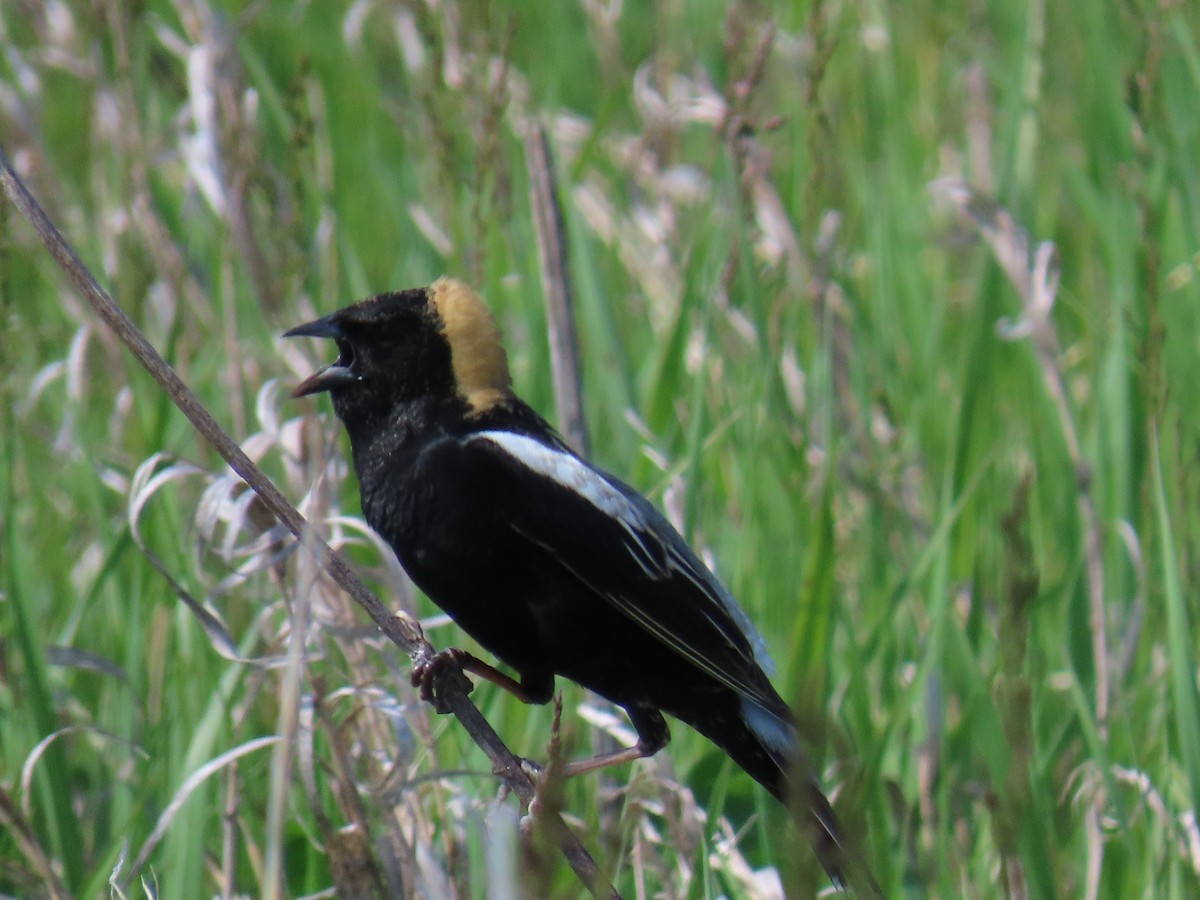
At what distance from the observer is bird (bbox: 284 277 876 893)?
2.42 metres

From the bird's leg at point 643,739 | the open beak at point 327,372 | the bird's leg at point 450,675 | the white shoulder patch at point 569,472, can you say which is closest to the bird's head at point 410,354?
the open beak at point 327,372

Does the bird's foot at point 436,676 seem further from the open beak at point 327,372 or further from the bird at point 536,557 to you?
the open beak at point 327,372

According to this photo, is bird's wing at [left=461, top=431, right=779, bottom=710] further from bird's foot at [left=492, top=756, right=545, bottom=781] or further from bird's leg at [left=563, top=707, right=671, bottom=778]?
bird's foot at [left=492, top=756, right=545, bottom=781]

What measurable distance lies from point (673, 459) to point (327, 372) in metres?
1.02

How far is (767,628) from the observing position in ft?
10.0

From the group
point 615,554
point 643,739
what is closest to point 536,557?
point 615,554

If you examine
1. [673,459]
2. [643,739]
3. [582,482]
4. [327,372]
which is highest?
[327,372]

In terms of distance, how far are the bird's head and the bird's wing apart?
178 mm

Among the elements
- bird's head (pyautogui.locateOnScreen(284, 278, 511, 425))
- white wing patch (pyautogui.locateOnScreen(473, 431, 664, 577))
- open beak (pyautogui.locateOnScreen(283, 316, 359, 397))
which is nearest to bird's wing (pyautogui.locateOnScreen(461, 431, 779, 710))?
white wing patch (pyautogui.locateOnScreen(473, 431, 664, 577))

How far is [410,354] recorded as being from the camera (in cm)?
263

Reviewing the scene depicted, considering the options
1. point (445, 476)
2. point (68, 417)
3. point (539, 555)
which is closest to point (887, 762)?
point (539, 555)

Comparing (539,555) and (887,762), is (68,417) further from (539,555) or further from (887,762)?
(887,762)

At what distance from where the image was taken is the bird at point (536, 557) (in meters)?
2.42

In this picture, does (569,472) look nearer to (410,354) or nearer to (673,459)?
(410,354)
